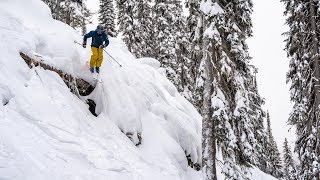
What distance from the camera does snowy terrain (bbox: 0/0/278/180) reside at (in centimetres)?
659

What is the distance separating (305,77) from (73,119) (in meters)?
12.5

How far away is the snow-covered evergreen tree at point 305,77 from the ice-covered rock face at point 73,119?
5.59 metres

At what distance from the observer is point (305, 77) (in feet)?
53.5

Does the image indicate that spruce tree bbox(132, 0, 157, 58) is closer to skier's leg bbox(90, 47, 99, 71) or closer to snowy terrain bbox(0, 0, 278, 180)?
snowy terrain bbox(0, 0, 278, 180)

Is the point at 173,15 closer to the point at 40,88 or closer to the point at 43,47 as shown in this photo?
the point at 43,47

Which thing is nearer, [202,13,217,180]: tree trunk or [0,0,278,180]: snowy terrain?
[0,0,278,180]: snowy terrain

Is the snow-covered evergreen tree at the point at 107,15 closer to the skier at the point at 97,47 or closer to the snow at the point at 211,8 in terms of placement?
the skier at the point at 97,47

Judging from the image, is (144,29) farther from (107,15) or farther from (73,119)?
(73,119)

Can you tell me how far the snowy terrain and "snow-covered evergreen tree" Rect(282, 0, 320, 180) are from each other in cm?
556

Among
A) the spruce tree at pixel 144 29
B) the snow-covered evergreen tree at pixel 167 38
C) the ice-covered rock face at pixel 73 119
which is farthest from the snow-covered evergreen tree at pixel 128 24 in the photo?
the ice-covered rock face at pixel 73 119

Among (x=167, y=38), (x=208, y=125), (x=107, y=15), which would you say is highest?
(x=107, y=15)

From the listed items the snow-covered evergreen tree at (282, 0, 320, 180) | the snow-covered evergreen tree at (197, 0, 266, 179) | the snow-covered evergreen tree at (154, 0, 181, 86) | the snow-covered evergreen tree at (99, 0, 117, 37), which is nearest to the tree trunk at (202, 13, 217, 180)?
the snow-covered evergreen tree at (197, 0, 266, 179)

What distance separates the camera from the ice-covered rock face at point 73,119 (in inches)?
259

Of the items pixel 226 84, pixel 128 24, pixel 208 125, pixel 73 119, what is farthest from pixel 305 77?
pixel 128 24
